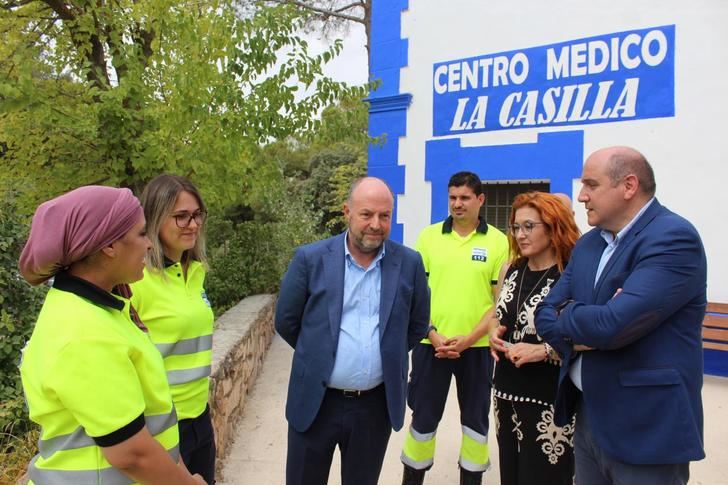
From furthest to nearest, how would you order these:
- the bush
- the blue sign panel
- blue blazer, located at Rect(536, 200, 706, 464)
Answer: the bush → the blue sign panel → blue blazer, located at Rect(536, 200, 706, 464)

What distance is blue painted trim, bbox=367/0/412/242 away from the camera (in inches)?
277

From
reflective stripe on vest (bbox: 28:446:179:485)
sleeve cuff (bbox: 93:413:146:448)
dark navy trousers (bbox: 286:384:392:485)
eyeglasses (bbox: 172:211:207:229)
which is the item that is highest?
eyeglasses (bbox: 172:211:207:229)

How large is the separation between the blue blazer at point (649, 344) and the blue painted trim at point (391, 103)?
5294 mm

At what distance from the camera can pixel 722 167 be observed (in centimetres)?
524

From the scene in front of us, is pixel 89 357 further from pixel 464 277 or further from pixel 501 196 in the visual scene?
pixel 501 196

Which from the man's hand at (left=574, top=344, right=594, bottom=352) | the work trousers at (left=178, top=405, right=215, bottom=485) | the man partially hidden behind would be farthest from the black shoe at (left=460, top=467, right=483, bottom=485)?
the work trousers at (left=178, top=405, right=215, bottom=485)

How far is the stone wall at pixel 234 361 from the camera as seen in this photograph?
139 inches

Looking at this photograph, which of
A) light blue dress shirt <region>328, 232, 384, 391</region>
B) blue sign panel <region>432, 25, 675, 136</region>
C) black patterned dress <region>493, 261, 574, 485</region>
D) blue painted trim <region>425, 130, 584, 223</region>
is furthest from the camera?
blue painted trim <region>425, 130, 584, 223</region>

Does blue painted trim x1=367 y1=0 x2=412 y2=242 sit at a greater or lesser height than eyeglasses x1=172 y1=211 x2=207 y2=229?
greater

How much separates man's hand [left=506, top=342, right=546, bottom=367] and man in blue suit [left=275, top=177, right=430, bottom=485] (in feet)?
1.80

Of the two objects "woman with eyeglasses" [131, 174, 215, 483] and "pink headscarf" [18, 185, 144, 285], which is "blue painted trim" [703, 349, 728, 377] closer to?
"woman with eyeglasses" [131, 174, 215, 483]

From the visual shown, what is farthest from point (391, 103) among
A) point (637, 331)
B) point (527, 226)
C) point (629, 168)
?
point (637, 331)

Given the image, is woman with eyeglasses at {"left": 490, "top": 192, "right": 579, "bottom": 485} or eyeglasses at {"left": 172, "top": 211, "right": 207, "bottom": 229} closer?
eyeglasses at {"left": 172, "top": 211, "right": 207, "bottom": 229}

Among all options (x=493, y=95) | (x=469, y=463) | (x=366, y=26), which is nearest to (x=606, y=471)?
(x=469, y=463)
